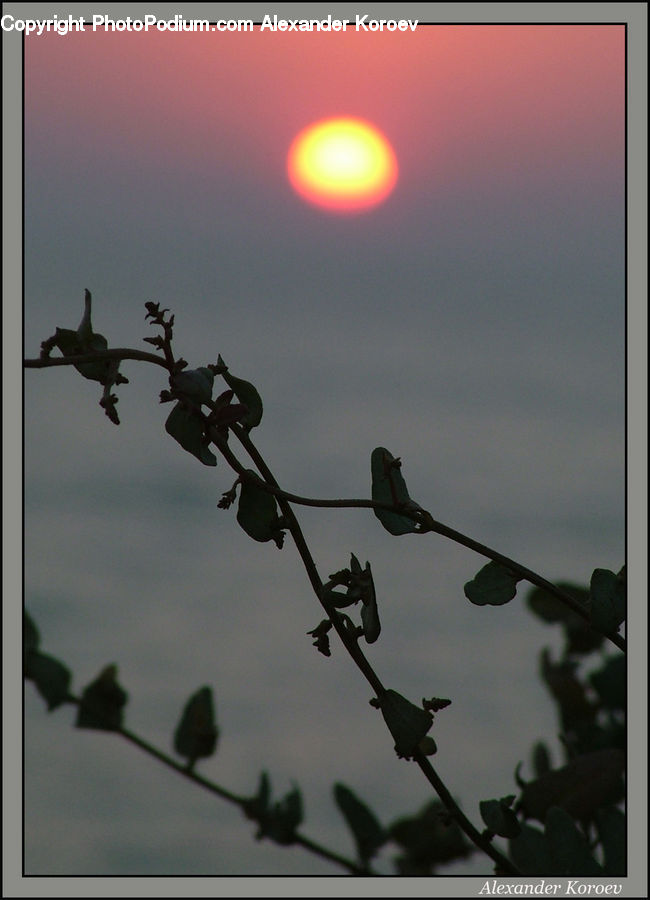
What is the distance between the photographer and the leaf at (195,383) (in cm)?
140

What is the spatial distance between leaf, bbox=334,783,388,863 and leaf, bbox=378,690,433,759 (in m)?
1.10

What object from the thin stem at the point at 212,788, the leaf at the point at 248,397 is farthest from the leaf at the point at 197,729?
the leaf at the point at 248,397

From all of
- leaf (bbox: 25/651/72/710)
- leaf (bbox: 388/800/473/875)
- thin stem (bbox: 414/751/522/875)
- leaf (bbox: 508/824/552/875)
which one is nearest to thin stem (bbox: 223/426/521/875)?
thin stem (bbox: 414/751/522/875)

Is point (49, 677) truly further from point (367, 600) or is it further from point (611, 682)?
point (611, 682)

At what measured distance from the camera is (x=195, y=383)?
1.40 metres

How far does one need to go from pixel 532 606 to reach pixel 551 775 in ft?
1.97

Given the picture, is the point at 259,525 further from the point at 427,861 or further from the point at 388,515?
the point at 427,861

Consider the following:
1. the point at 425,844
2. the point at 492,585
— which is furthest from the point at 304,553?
the point at 425,844

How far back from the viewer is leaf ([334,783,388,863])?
2.48 m

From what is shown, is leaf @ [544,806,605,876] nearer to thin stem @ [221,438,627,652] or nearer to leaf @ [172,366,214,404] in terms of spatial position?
thin stem @ [221,438,627,652]

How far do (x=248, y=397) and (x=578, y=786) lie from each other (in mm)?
1206

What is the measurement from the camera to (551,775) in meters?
2.22

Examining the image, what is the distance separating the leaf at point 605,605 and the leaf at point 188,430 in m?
0.59

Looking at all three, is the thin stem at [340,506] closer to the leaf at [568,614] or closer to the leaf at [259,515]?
the leaf at [259,515]
